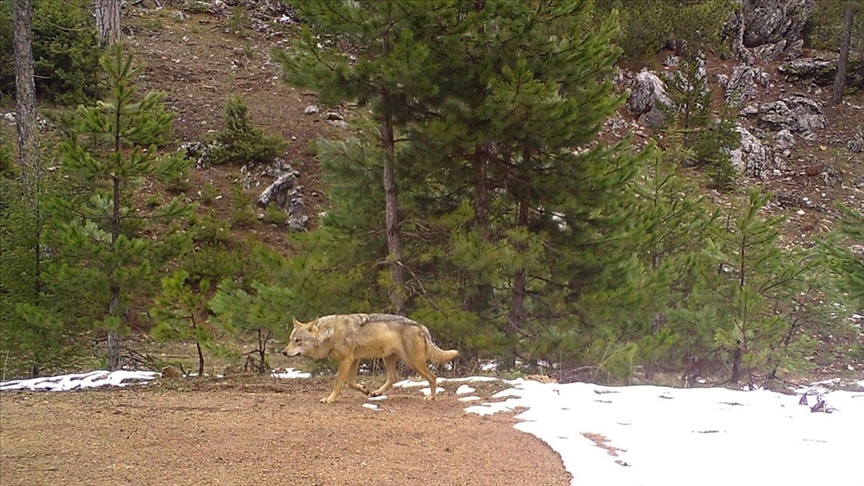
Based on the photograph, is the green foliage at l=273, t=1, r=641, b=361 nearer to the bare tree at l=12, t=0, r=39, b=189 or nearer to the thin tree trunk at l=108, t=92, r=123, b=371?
the thin tree trunk at l=108, t=92, r=123, b=371

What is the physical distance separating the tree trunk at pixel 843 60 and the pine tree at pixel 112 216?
34.1m

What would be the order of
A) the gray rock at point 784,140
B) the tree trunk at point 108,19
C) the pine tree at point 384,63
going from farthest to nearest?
the gray rock at point 784,140, the tree trunk at point 108,19, the pine tree at point 384,63

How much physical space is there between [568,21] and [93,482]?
873cm

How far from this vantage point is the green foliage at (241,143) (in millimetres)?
22016

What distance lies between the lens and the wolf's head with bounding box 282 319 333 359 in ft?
20.0

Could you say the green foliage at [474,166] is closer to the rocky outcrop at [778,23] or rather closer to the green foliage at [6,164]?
the green foliage at [6,164]

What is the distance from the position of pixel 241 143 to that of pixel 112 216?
13.8 meters

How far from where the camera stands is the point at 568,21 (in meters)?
9.68

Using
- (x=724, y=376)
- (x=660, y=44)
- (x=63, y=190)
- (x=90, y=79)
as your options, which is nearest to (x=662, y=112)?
(x=660, y=44)

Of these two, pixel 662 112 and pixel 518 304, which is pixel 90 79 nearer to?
pixel 518 304

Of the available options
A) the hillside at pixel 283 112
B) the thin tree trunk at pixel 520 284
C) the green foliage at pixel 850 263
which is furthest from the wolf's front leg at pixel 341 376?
the hillside at pixel 283 112

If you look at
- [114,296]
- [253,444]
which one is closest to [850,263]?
[253,444]

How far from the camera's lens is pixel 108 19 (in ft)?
57.2

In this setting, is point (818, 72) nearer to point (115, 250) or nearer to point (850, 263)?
point (850, 263)
